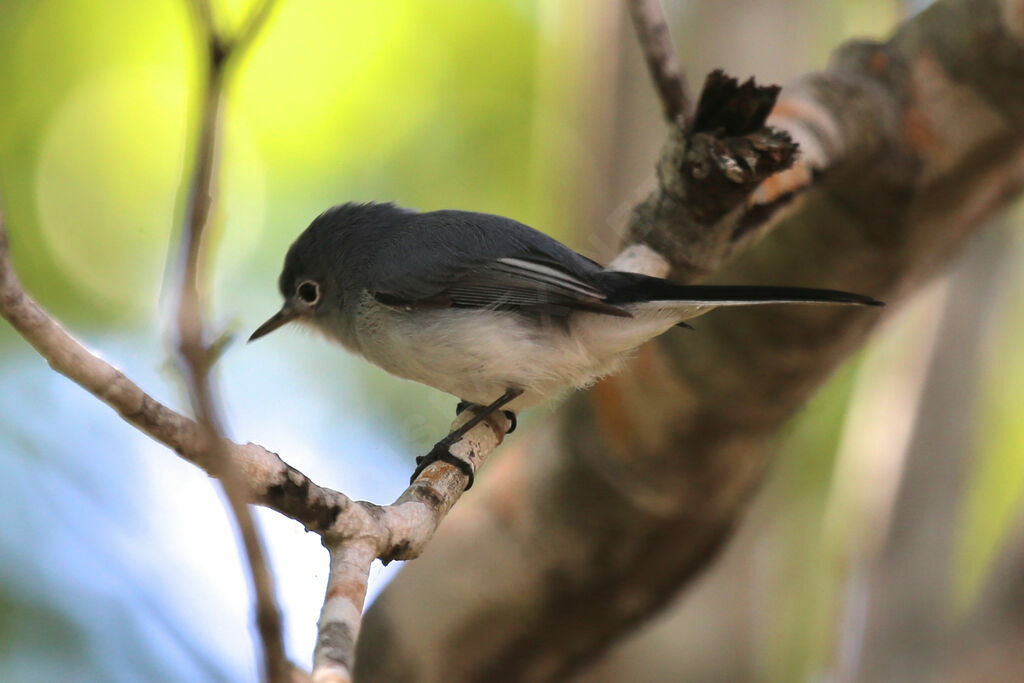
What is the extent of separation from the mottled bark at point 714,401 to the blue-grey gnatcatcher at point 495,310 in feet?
2.18

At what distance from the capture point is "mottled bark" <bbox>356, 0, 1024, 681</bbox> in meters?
3.38

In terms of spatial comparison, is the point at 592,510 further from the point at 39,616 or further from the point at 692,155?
the point at 39,616

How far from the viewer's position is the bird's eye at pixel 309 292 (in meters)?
3.46

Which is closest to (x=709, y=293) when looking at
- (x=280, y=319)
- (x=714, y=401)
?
(x=714, y=401)

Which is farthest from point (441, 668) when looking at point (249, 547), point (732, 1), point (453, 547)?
point (732, 1)

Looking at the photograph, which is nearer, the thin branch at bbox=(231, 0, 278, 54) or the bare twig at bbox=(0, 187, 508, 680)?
the thin branch at bbox=(231, 0, 278, 54)

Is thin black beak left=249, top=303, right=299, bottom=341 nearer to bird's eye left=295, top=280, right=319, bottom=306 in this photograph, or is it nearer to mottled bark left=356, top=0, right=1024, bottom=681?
bird's eye left=295, top=280, right=319, bottom=306

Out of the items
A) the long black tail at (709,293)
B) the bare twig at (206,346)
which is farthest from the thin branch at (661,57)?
the bare twig at (206,346)

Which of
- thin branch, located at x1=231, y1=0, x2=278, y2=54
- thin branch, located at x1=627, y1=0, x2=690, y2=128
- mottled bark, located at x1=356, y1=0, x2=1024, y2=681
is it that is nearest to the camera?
thin branch, located at x1=231, y1=0, x2=278, y2=54

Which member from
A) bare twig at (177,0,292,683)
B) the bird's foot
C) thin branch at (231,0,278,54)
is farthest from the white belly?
bare twig at (177,0,292,683)

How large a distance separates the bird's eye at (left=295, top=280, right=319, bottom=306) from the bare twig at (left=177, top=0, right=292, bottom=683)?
7.87 feet

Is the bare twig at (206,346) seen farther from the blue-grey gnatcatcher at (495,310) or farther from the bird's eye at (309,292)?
the bird's eye at (309,292)

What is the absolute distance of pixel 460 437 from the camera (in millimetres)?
2713

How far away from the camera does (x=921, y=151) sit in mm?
3406
